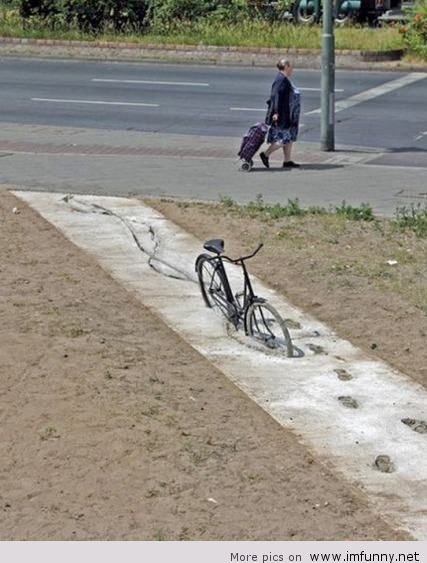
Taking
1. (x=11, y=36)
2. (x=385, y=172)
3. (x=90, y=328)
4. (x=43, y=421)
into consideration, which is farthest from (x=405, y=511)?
(x=11, y=36)

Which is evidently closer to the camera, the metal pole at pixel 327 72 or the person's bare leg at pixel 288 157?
the person's bare leg at pixel 288 157

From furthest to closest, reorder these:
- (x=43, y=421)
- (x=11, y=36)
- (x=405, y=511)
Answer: (x=11, y=36)
(x=43, y=421)
(x=405, y=511)

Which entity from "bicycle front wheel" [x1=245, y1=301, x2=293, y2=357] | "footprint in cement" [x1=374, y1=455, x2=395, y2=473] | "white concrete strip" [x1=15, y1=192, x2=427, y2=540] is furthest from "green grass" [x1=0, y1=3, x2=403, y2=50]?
"footprint in cement" [x1=374, y1=455, x2=395, y2=473]

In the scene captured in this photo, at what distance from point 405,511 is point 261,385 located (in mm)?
2277

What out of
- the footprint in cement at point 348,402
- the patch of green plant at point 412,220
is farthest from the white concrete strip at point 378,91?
the footprint in cement at point 348,402

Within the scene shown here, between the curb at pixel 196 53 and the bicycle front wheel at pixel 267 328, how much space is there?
2108cm

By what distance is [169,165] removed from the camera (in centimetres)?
1962

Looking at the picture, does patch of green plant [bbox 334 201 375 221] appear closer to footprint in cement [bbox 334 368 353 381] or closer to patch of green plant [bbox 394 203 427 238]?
patch of green plant [bbox 394 203 427 238]

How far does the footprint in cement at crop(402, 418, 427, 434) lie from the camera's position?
8766mm

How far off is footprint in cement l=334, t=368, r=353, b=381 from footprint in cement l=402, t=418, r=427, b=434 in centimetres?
92

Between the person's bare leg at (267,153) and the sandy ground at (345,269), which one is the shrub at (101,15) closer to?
the person's bare leg at (267,153)

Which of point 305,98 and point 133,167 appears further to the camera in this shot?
point 305,98

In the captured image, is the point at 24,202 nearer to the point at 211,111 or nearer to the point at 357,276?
the point at 357,276

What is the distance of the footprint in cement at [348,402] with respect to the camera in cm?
920
